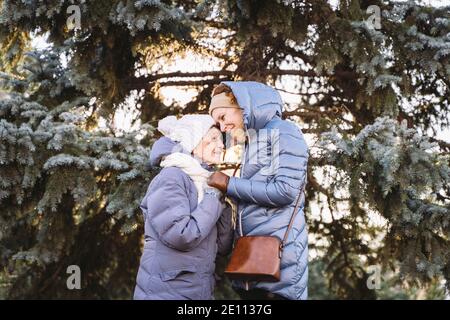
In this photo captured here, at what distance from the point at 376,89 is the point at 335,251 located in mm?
2895

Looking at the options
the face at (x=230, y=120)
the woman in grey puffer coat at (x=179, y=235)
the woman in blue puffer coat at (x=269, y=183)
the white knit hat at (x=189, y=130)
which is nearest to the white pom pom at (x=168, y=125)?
the white knit hat at (x=189, y=130)

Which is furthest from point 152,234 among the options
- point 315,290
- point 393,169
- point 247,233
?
point 315,290

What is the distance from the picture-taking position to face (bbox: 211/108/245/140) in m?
3.26

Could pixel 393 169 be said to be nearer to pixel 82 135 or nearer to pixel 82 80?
pixel 82 135

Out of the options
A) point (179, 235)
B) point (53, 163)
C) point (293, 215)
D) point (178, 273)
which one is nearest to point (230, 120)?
point (293, 215)

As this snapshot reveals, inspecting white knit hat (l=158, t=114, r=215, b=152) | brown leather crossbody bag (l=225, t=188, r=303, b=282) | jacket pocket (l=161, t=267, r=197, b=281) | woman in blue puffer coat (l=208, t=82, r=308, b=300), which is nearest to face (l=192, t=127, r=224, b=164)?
white knit hat (l=158, t=114, r=215, b=152)

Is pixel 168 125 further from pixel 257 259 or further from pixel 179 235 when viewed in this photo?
pixel 257 259

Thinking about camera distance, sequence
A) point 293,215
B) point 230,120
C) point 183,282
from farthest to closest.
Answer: point 230,120 → point 293,215 → point 183,282

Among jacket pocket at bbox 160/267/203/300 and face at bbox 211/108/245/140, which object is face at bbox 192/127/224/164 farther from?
jacket pocket at bbox 160/267/203/300

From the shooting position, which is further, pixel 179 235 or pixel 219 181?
pixel 219 181

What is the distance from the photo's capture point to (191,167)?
3.01 meters

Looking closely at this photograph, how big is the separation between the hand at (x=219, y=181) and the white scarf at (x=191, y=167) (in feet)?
0.18

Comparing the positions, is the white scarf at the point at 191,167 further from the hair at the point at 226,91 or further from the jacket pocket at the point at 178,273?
the hair at the point at 226,91

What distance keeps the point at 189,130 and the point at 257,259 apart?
85 centimetres
